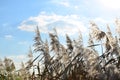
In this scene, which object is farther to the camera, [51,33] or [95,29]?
[51,33]

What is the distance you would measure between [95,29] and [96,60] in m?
3.39

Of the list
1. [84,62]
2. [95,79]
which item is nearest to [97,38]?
[84,62]

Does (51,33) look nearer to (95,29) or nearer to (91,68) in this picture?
(95,29)

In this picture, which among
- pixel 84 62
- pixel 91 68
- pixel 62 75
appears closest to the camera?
pixel 62 75

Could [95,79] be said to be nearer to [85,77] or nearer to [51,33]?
[85,77]

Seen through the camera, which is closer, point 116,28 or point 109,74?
point 109,74

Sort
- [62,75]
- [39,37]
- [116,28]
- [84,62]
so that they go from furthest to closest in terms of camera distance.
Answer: [39,37]
[116,28]
[84,62]
[62,75]

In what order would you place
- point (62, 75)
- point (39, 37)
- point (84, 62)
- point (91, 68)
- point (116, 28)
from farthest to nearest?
1. point (39, 37)
2. point (116, 28)
3. point (84, 62)
4. point (91, 68)
5. point (62, 75)

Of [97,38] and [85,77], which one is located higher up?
[97,38]

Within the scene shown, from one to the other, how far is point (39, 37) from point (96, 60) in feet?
20.8

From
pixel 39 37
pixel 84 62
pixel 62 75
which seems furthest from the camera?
pixel 39 37

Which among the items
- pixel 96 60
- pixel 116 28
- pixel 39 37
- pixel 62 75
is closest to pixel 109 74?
pixel 96 60

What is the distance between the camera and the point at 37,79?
3865 mm

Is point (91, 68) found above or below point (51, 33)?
below
